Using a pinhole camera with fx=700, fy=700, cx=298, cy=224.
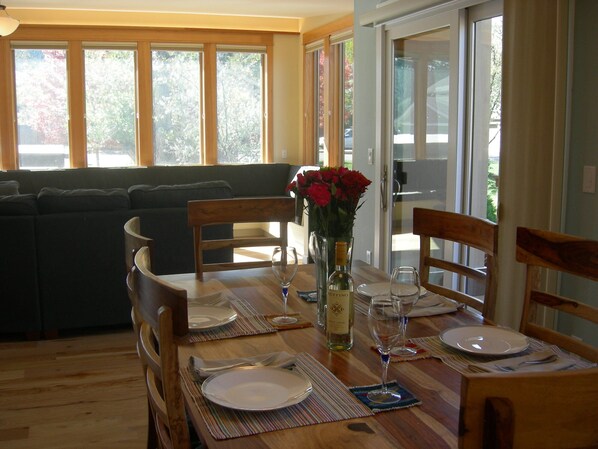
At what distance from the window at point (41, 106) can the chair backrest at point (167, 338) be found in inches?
305

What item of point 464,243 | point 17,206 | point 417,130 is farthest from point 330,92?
point 464,243

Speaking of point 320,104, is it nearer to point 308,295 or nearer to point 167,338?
point 308,295

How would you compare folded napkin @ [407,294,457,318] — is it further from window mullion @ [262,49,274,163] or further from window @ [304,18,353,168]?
window mullion @ [262,49,274,163]

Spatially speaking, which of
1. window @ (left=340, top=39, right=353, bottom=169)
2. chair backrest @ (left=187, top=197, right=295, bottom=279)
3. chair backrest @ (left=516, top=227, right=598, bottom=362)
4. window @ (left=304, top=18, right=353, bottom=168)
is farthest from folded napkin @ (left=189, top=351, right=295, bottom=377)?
window @ (left=340, top=39, right=353, bottom=169)

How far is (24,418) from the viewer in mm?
3162

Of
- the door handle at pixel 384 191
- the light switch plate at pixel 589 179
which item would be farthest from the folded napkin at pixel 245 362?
the door handle at pixel 384 191

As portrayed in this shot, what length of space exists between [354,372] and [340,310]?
6.8 inches

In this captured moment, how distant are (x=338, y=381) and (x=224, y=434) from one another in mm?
347

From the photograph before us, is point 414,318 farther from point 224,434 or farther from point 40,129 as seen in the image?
point 40,129

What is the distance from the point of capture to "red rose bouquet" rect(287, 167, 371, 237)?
182cm

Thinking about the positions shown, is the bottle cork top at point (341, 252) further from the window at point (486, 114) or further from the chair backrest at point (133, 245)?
the window at point (486, 114)

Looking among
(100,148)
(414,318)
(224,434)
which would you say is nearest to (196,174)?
(100,148)

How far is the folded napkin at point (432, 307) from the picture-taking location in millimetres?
2047

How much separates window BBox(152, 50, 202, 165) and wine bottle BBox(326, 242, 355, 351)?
7.51 m
